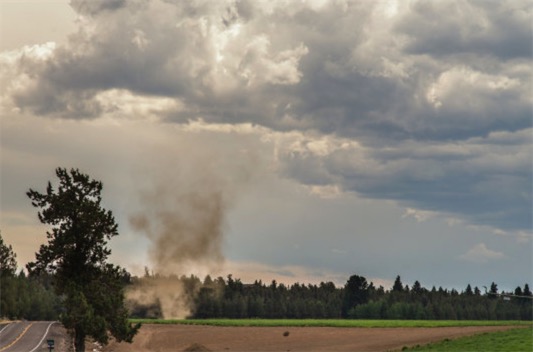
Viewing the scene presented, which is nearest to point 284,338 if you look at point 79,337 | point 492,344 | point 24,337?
point 24,337

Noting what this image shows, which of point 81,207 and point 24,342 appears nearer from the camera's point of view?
point 81,207

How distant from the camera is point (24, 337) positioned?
12875 centimetres

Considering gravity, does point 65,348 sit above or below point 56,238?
below

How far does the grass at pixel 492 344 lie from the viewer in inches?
3381

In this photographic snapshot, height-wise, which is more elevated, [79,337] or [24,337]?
[24,337]

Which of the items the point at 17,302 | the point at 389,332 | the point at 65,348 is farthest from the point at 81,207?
the point at 17,302

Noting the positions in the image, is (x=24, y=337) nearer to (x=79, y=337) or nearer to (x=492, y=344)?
(x=79, y=337)

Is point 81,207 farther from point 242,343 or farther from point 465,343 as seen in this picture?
point 242,343

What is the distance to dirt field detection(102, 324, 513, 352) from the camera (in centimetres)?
11500

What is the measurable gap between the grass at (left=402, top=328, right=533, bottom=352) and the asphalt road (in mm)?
46313

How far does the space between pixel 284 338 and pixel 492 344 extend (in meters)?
45.4

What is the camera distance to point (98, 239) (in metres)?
81.4

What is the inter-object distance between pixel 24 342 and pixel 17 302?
80750mm

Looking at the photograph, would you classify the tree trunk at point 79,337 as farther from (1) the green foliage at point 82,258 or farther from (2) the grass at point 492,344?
(2) the grass at point 492,344
